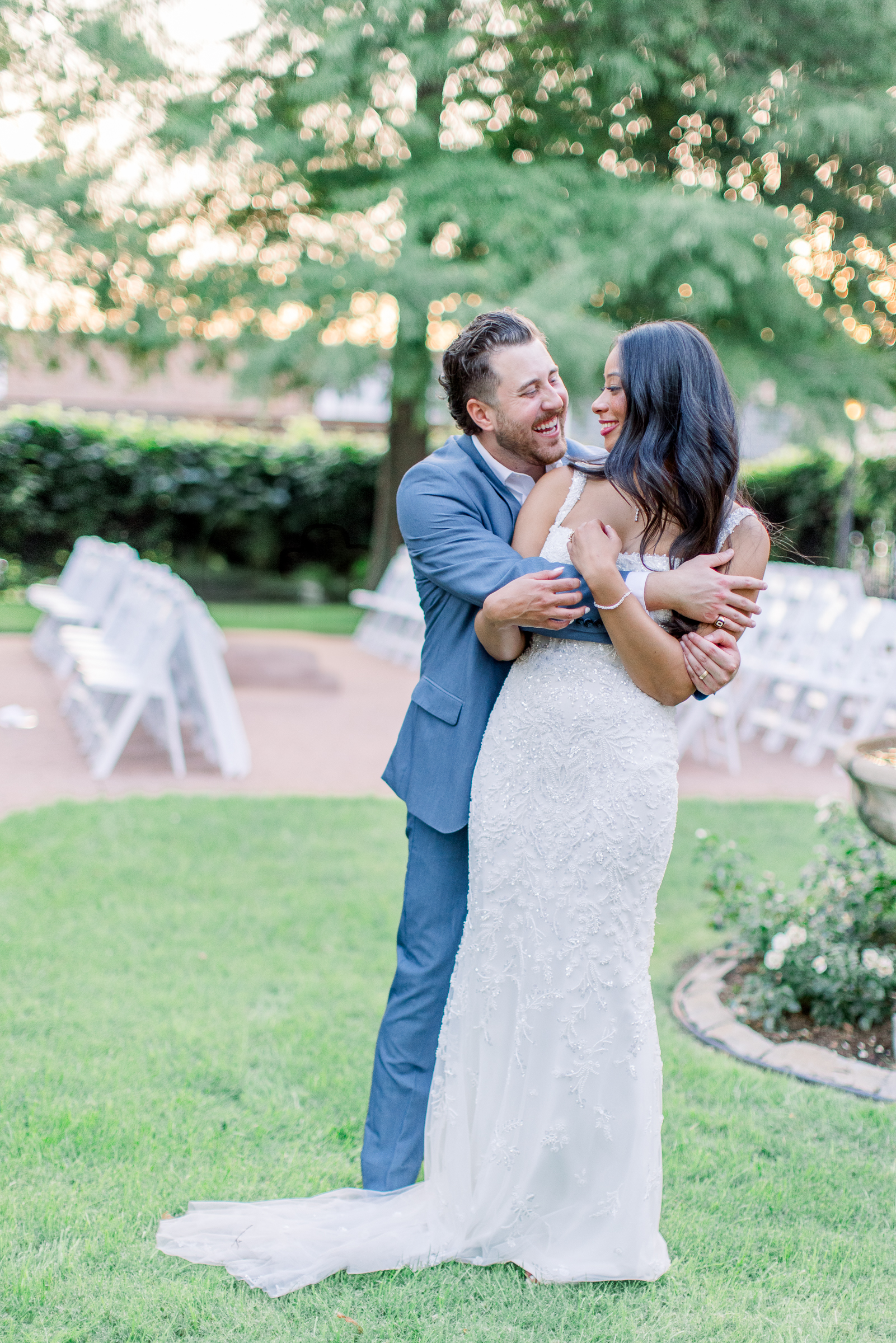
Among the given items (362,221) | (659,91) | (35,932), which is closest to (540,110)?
(659,91)

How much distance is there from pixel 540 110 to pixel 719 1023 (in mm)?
11304

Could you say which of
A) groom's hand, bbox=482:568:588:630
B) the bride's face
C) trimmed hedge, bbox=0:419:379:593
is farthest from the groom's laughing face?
trimmed hedge, bbox=0:419:379:593

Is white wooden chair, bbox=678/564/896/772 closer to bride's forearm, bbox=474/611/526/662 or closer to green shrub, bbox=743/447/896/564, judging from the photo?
bride's forearm, bbox=474/611/526/662

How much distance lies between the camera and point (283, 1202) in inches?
109

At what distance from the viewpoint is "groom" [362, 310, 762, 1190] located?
7.64 feet

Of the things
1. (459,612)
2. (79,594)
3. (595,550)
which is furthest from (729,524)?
(79,594)

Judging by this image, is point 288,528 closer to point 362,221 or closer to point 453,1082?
point 362,221

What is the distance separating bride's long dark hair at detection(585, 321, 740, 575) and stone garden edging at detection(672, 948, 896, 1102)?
6.68ft

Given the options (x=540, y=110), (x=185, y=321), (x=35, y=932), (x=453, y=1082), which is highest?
(x=540, y=110)

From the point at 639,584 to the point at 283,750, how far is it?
5766 millimetres

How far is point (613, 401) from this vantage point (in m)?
2.37

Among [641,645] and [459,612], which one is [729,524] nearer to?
[641,645]

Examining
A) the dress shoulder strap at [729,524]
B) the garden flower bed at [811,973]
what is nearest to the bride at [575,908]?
the dress shoulder strap at [729,524]

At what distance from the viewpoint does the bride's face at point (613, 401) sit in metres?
2.36
